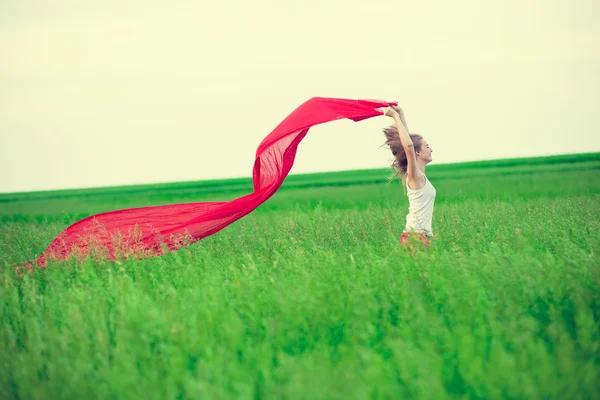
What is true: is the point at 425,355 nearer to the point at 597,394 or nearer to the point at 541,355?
the point at 541,355

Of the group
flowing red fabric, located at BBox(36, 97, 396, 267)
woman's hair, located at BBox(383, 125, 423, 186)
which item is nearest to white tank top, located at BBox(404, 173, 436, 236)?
woman's hair, located at BBox(383, 125, 423, 186)

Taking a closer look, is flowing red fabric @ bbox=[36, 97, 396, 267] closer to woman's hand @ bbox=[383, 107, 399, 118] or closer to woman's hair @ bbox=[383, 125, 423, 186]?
woman's hair @ bbox=[383, 125, 423, 186]

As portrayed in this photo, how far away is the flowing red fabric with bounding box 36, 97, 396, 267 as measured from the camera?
7230 millimetres

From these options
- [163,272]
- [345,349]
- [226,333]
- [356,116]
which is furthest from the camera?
[356,116]

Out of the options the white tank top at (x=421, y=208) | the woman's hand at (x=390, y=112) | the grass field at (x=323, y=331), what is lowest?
the grass field at (x=323, y=331)

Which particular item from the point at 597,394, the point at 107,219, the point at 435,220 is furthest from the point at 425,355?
the point at 107,219

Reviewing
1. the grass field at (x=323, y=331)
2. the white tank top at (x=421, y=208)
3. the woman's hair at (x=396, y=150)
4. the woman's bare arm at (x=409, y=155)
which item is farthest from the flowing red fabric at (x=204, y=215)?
the grass field at (x=323, y=331)

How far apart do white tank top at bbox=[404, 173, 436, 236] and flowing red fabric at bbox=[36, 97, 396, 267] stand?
3.64 feet

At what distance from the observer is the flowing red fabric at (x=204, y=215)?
23.7 ft

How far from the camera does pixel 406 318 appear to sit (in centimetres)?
395

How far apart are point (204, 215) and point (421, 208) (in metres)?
2.70

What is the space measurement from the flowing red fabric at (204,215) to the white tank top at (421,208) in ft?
3.64

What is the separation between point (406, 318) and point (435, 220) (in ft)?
15.2

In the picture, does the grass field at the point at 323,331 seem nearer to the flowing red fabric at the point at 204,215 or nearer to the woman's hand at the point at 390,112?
the flowing red fabric at the point at 204,215
